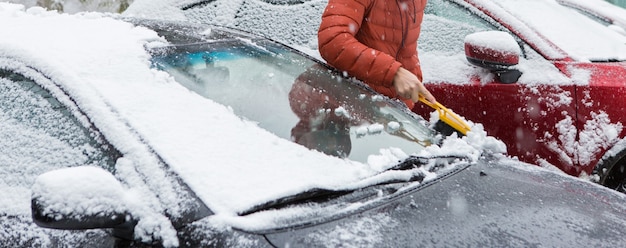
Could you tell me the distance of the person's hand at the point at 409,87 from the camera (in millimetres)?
2652

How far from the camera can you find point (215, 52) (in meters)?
2.37

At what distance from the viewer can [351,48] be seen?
2766 mm

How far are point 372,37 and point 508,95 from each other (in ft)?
2.91

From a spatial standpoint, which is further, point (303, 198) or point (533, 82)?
point (533, 82)

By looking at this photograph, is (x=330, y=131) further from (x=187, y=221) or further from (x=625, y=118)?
(x=625, y=118)

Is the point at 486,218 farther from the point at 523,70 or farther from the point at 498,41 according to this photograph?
the point at 523,70

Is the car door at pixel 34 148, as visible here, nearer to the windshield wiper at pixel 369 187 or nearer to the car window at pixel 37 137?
the car window at pixel 37 137

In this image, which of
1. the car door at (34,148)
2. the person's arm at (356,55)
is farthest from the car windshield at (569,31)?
the car door at (34,148)

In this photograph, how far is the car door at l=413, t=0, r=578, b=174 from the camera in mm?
3334

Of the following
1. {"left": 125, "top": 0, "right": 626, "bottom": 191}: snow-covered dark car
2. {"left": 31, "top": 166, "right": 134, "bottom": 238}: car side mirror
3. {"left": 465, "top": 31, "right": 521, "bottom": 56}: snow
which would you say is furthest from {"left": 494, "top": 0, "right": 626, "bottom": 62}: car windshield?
{"left": 31, "top": 166, "right": 134, "bottom": 238}: car side mirror

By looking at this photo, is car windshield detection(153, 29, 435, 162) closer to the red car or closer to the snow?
the red car

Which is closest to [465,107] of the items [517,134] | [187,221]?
[517,134]

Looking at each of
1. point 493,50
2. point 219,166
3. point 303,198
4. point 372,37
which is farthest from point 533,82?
point 219,166

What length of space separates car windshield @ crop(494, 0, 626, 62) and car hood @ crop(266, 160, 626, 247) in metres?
1.59
